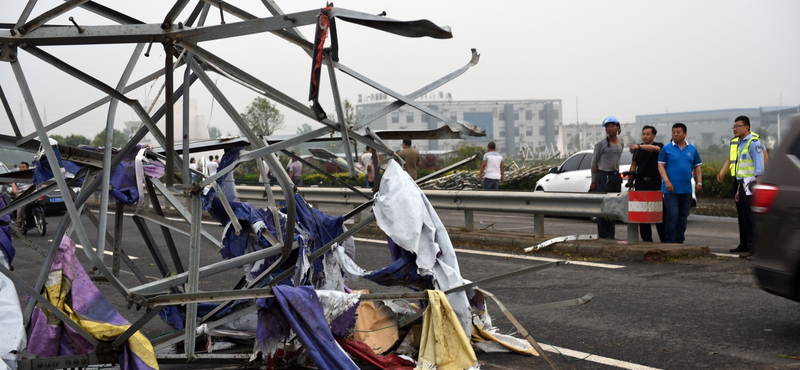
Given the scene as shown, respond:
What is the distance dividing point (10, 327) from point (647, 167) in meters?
7.93

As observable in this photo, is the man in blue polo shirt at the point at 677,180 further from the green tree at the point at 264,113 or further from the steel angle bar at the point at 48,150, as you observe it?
the green tree at the point at 264,113

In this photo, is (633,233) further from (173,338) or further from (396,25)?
(396,25)

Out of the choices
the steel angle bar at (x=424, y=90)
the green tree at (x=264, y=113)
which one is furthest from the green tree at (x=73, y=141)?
the green tree at (x=264, y=113)

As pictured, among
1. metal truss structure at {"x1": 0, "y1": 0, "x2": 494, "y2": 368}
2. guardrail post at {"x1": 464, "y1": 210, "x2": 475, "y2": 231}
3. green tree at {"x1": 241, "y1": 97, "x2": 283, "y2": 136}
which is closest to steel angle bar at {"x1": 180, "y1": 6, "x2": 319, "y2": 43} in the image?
metal truss structure at {"x1": 0, "y1": 0, "x2": 494, "y2": 368}

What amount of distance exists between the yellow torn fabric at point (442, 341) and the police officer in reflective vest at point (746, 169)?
5.69 m

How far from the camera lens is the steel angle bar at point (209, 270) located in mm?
3846

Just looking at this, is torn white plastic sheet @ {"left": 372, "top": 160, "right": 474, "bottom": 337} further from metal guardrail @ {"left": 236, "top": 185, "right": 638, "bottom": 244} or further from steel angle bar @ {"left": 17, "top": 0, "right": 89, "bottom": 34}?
metal guardrail @ {"left": 236, "top": 185, "right": 638, "bottom": 244}

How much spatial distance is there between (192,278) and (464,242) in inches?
271

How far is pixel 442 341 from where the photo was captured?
423 cm

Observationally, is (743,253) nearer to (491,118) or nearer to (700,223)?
(700,223)

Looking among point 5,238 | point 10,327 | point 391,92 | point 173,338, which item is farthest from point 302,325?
point 5,238

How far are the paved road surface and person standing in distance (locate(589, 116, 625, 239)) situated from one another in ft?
5.82

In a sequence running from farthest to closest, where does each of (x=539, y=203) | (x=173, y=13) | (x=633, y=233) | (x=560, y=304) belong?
1. (x=539, y=203)
2. (x=633, y=233)
3. (x=560, y=304)
4. (x=173, y=13)

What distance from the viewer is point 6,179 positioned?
4.69 metres
